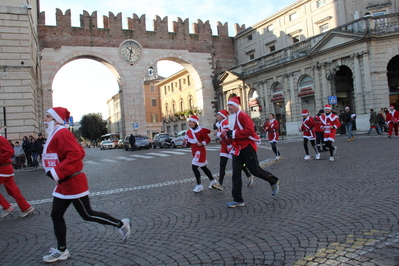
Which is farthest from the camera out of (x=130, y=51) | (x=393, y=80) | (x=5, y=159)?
(x=130, y=51)

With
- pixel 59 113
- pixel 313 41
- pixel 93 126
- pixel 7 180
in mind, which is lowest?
pixel 7 180

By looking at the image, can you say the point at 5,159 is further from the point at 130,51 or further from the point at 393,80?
the point at 130,51

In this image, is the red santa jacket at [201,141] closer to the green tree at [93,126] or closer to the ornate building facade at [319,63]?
the ornate building facade at [319,63]

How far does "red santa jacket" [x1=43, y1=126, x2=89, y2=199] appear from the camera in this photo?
4223 millimetres

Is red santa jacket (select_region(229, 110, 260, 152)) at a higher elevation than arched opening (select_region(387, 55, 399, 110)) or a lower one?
lower

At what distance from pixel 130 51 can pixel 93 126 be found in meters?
55.3

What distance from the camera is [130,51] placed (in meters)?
40.2

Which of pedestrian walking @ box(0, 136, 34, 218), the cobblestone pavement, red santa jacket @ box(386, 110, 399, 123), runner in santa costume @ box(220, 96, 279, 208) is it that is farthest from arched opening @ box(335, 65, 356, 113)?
pedestrian walking @ box(0, 136, 34, 218)

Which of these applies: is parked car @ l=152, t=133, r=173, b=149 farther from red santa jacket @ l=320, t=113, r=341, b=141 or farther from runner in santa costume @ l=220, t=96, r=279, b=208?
runner in santa costume @ l=220, t=96, r=279, b=208

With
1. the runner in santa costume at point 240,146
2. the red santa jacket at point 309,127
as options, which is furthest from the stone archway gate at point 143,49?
the runner in santa costume at point 240,146

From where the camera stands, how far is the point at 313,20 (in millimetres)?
34531

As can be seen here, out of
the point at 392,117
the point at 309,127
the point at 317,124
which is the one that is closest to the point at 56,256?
the point at 309,127

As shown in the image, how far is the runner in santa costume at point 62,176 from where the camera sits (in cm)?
420

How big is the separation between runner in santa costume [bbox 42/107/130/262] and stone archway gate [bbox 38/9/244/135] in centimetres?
3480
